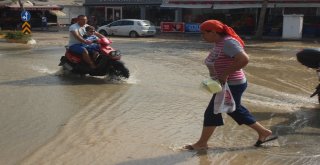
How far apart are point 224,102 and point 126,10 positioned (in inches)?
1589

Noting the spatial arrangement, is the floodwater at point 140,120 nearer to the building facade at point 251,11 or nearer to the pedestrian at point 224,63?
the pedestrian at point 224,63

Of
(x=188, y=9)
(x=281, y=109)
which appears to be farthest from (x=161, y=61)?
(x=188, y=9)

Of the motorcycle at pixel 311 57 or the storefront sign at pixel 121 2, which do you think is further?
the storefront sign at pixel 121 2

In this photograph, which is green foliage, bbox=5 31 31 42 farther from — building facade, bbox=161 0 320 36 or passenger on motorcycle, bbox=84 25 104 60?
building facade, bbox=161 0 320 36

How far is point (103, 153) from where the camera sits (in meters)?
5.72

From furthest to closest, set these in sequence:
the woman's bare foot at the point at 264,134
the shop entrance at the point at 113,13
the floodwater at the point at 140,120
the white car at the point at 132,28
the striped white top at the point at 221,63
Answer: the shop entrance at the point at 113,13 < the white car at the point at 132,28 < the woman's bare foot at the point at 264,134 < the floodwater at the point at 140,120 < the striped white top at the point at 221,63

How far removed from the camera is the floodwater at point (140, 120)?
5703 mm

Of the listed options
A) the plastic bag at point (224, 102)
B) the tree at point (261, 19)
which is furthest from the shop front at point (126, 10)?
the plastic bag at point (224, 102)

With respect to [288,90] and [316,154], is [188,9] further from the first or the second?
[316,154]

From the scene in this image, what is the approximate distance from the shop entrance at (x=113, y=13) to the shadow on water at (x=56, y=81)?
112ft

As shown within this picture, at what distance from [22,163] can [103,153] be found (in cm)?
93

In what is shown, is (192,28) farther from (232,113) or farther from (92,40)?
(232,113)

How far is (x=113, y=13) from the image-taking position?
151 feet

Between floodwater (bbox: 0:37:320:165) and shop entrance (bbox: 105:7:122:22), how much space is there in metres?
33.1
